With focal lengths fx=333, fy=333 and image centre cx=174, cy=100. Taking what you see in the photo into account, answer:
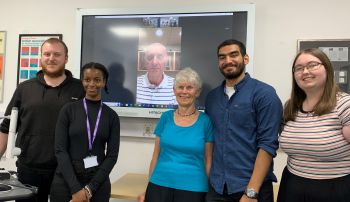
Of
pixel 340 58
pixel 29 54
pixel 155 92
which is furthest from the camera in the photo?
pixel 29 54

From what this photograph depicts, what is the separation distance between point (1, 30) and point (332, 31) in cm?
307

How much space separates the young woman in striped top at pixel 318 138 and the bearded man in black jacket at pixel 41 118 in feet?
4.72

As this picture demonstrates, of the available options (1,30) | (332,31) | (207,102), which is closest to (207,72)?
(207,102)

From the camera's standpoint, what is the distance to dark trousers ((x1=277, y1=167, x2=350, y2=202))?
1.62 meters

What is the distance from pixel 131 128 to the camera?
303cm

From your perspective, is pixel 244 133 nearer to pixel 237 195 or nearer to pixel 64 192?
pixel 237 195

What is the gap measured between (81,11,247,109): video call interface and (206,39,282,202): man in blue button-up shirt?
2.81 ft

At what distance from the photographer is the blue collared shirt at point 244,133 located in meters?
1.79

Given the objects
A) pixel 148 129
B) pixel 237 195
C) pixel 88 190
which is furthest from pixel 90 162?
pixel 148 129

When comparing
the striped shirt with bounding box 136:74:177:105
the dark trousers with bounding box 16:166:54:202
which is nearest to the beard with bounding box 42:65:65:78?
the dark trousers with bounding box 16:166:54:202

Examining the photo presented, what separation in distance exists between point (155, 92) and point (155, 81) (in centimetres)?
10

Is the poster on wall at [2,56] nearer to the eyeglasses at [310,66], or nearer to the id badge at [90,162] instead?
the id badge at [90,162]

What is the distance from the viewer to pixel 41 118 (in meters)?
2.23

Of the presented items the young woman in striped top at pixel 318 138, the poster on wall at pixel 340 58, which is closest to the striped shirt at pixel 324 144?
the young woman in striped top at pixel 318 138
